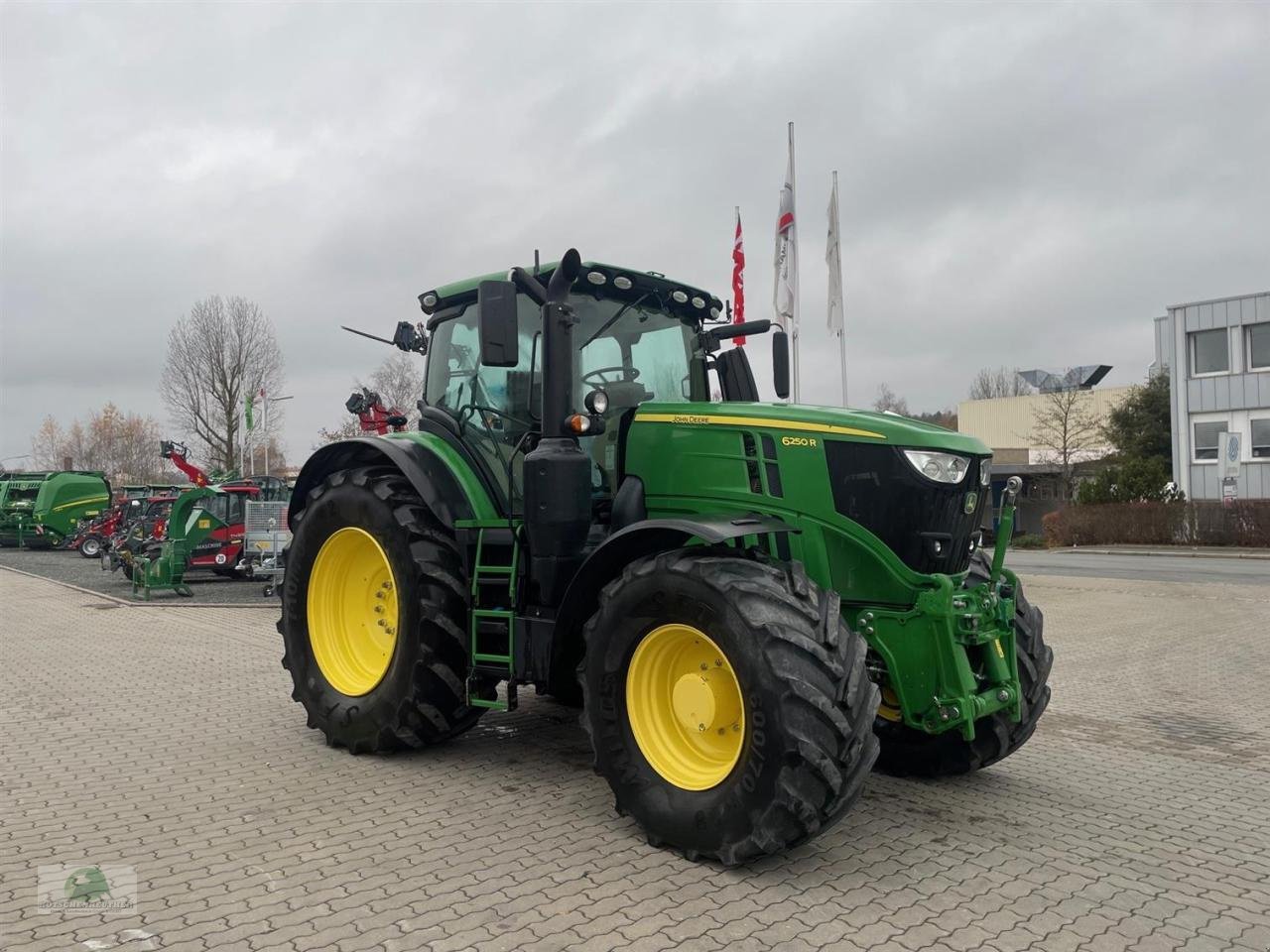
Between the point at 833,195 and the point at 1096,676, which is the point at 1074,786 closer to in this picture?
the point at 1096,676

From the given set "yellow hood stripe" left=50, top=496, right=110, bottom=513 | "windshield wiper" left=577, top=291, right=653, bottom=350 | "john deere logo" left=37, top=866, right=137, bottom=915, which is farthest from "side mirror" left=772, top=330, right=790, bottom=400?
"yellow hood stripe" left=50, top=496, right=110, bottom=513

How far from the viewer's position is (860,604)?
4238mm

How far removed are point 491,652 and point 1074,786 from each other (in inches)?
122

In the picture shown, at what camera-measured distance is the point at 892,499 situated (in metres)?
4.12

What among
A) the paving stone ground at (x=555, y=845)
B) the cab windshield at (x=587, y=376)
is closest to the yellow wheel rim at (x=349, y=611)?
the paving stone ground at (x=555, y=845)

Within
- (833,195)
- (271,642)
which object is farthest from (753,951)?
(833,195)

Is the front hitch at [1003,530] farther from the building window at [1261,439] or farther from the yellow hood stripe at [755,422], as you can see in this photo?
the building window at [1261,439]

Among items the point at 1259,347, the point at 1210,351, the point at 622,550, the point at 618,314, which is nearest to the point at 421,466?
the point at 618,314

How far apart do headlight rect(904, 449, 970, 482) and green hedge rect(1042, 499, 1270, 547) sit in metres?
25.4

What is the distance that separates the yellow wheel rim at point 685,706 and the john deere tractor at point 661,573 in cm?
A: 1

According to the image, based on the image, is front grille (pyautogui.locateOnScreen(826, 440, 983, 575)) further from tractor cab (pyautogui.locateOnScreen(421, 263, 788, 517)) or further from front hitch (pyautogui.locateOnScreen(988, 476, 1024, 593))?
tractor cab (pyautogui.locateOnScreen(421, 263, 788, 517))

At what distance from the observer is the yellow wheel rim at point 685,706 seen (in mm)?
3910

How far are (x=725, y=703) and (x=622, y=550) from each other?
2.71ft

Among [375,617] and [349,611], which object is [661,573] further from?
[349,611]
